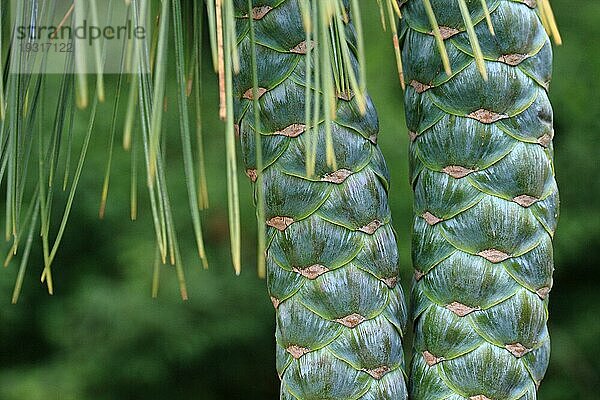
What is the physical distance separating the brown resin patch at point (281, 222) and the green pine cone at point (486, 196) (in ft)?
0.24

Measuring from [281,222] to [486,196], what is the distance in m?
0.10

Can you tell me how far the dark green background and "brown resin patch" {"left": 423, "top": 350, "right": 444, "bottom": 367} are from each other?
753 mm

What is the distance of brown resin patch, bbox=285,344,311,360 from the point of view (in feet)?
1.42

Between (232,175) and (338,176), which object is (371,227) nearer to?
(338,176)

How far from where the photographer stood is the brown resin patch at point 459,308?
428 mm

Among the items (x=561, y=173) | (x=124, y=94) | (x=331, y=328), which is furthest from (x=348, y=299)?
(x=561, y=173)

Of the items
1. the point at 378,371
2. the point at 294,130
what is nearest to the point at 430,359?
the point at 378,371

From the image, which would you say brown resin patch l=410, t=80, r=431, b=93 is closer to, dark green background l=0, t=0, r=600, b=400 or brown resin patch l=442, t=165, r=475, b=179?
brown resin patch l=442, t=165, r=475, b=179

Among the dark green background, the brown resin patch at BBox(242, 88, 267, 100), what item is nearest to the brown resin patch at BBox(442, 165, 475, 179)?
the brown resin patch at BBox(242, 88, 267, 100)

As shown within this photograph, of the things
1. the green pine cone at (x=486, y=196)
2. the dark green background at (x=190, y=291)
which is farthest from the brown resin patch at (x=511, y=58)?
the dark green background at (x=190, y=291)

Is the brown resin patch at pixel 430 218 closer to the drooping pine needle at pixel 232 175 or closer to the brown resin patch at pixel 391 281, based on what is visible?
the brown resin patch at pixel 391 281

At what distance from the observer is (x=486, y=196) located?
42 cm

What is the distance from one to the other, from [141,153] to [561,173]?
0.65 m

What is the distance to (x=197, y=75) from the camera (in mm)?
469
